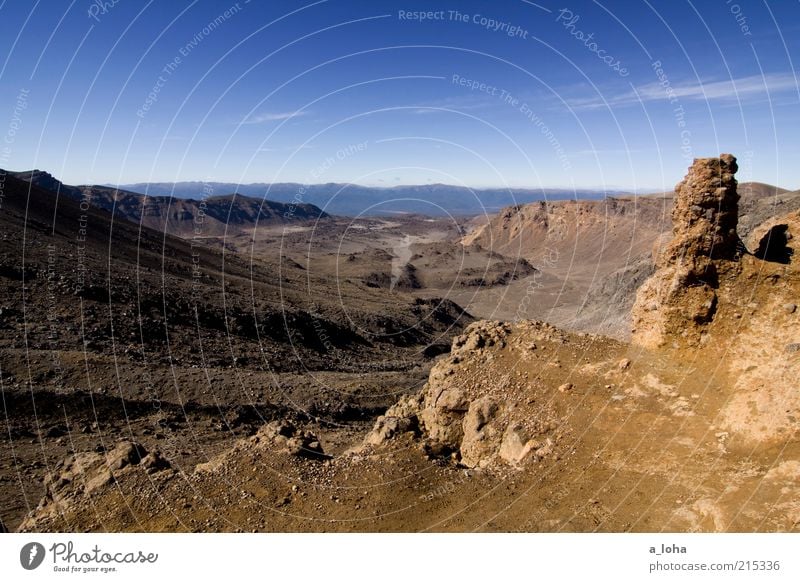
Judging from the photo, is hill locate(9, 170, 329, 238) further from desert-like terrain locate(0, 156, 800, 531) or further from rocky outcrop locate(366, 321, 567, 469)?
rocky outcrop locate(366, 321, 567, 469)

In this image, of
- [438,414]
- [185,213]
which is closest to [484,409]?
[438,414]

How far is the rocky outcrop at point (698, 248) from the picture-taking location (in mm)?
13383

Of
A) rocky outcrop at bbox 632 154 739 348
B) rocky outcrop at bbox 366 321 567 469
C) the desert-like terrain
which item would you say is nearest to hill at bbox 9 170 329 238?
the desert-like terrain

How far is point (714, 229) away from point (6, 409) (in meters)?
25.3

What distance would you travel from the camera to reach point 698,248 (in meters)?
13.7

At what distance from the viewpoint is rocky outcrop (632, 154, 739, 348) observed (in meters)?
13.4

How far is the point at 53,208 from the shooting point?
51.7 m

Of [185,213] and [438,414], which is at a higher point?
[185,213]

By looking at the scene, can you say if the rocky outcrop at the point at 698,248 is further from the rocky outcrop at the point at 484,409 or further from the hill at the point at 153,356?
the hill at the point at 153,356

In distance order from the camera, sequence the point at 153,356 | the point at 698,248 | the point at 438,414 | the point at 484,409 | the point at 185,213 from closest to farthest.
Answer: the point at 698,248 → the point at 484,409 → the point at 438,414 → the point at 153,356 → the point at 185,213

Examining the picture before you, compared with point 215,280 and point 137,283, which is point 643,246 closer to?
point 215,280

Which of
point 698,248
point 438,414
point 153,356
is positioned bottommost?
point 153,356

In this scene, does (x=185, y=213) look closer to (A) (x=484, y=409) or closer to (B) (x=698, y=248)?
(A) (x=484, y=409)

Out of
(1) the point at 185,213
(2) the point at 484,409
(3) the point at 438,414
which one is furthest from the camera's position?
(1) the point at 185,213
